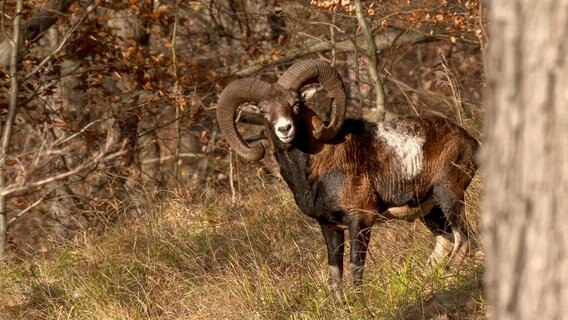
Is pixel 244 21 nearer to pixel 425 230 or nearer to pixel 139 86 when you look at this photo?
pixel 139 86

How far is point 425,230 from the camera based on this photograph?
9.30 metres

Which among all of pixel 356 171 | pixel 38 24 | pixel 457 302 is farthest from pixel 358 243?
pixel 38 24

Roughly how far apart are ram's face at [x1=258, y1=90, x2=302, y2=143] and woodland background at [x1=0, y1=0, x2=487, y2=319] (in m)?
1.07

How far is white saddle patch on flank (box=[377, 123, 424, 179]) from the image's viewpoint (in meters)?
9.03

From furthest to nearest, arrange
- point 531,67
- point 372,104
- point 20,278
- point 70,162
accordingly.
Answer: point 372,104 < point 70,162 < point 20,278 < point 531,67

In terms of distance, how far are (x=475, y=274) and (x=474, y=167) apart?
6.30 ft

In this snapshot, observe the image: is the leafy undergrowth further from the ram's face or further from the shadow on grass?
the ram's face

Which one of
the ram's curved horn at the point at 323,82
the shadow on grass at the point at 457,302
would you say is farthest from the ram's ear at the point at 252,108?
the shadow on grass at the point at 457,302

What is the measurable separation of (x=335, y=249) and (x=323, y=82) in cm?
148

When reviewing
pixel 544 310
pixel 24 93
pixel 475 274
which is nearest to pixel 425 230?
pixel 475 274

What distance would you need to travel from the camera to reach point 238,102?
9250mm

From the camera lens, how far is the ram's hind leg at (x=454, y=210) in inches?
346

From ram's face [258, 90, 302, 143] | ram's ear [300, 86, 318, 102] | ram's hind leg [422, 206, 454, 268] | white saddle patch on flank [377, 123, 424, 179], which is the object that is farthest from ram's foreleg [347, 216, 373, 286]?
ram's ear [300, 86, 318, 102]

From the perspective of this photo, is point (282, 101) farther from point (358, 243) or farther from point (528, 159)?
point (528, 159)
